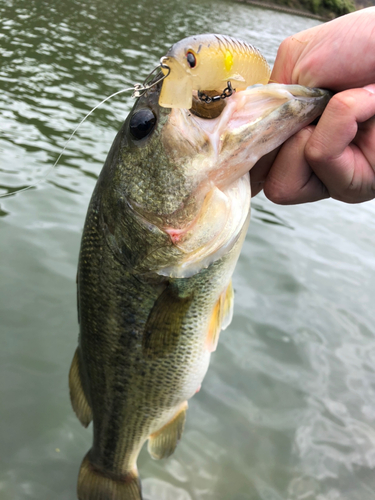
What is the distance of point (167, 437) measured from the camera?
2547mm

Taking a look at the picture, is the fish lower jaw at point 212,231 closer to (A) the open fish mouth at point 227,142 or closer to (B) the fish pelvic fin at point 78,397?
(A) the open fish mouth at point 227,142

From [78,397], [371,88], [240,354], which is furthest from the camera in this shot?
A: [240,354]

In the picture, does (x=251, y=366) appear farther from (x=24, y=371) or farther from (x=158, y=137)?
(x=158, y=137)

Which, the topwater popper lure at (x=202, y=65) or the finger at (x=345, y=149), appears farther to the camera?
the finger at (x=345, y=149)

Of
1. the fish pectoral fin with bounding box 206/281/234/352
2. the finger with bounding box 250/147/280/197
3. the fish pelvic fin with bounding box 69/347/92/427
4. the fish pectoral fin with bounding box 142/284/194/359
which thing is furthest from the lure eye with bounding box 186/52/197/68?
the fish pelvic fin with bounding box 69/347/92/427

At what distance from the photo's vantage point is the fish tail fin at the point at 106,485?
2.51m

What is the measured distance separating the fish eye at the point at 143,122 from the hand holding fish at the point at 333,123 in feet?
1.91

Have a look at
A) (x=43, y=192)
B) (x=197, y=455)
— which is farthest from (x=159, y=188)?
(x=43, y=192)

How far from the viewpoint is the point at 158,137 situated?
157 centimetres

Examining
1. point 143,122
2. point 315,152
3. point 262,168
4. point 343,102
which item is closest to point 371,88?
point 343,102

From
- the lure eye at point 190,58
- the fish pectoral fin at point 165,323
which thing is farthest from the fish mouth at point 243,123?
the fish pectoral fin at point 165,323

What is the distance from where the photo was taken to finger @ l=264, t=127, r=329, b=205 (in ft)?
5.83

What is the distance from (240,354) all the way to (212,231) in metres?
2.68

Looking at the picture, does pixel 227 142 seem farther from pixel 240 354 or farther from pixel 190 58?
pixel 240 354
